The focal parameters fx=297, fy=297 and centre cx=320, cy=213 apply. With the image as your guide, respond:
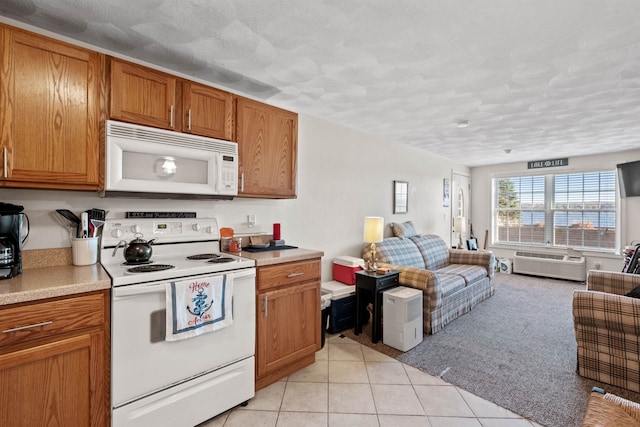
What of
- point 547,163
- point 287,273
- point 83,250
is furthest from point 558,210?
point 83,250

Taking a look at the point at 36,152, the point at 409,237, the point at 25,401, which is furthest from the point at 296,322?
the point at 409,237

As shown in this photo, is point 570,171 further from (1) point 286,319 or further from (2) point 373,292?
(1) point 286,319

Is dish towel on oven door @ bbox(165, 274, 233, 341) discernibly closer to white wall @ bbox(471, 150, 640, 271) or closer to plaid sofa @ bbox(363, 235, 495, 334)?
plaid sofa @ bbox(363, 235, 495, 334)

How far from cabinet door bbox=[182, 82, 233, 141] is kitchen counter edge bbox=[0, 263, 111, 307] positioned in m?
1.06

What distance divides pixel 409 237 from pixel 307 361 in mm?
2573

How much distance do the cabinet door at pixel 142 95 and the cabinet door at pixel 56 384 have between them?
1248 millimetres

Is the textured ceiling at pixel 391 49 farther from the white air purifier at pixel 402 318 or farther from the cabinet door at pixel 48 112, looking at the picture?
the white air purifier at pixel 402 318

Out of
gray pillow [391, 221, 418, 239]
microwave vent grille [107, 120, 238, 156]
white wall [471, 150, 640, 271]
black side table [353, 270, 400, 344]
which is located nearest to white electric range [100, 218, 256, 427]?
microwave vent grille [107, 120, 238, 156]

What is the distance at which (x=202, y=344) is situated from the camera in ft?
5.72

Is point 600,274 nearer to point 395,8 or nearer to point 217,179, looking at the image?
point 395,8

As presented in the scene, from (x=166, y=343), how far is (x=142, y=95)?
148 cm

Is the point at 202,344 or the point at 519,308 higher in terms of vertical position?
the point at 202,344

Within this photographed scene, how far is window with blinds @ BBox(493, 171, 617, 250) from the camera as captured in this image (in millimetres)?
5215

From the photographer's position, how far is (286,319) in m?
2.22
